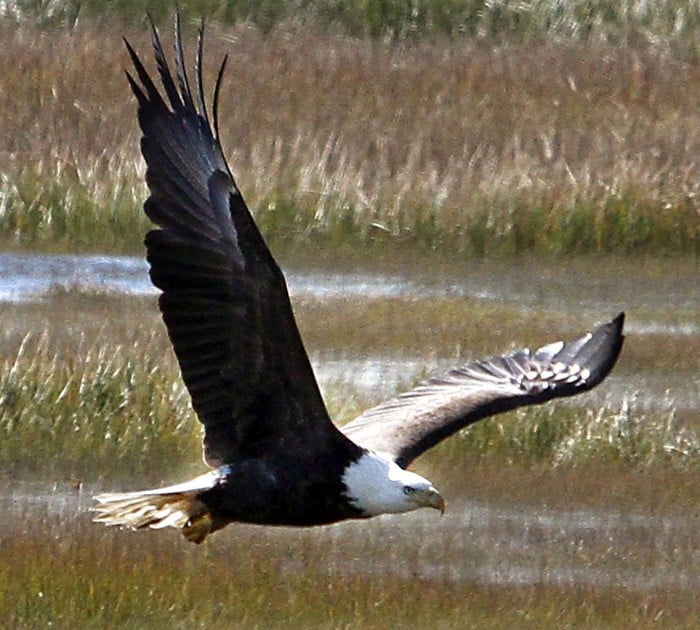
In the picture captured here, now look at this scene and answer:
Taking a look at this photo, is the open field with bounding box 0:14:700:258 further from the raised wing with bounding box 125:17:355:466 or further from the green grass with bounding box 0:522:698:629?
the raised wing with bounding box 125:17:355:466

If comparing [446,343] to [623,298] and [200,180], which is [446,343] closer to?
[623,298]

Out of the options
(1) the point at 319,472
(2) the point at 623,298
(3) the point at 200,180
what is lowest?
(2) the point at 623,298

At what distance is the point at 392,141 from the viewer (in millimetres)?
16234

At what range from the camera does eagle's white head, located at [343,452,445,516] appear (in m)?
7.13

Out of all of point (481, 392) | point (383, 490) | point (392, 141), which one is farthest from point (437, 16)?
point (383, 490)

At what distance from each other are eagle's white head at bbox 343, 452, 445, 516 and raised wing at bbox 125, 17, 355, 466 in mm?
295

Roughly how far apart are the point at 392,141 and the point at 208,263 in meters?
9.41

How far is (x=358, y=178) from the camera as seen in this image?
49.4 feet

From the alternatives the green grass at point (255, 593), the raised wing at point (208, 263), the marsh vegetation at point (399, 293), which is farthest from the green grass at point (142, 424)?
the raised wing at point (208, 263)

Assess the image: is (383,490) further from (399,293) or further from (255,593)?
(399,293)

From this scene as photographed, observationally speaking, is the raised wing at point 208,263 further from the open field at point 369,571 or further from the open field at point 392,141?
the open field at point 392,141

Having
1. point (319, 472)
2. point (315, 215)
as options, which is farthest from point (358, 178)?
point (319, 472)

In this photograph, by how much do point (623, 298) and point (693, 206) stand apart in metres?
1.31

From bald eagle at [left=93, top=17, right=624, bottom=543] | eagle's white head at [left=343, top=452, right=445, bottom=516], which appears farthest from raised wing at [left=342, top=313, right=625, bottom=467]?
eagle's white head at [left=343, top=452, right=445, bottom=516]
